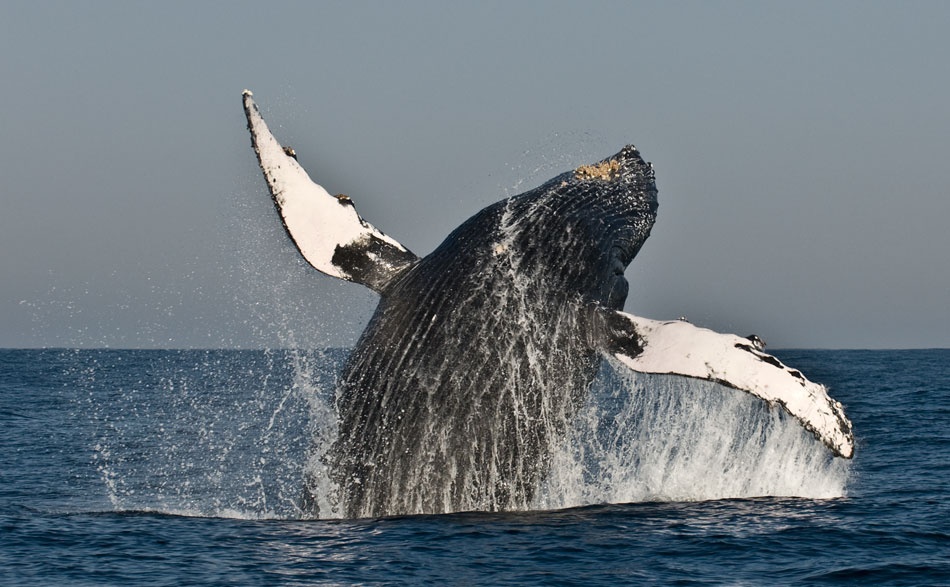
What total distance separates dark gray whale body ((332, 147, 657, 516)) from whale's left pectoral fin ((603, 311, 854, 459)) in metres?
0.47

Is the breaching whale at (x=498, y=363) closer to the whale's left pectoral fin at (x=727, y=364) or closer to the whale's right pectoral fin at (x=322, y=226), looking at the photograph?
the whale's left pectoral fin at (x=727, y=364)

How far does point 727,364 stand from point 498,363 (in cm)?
233

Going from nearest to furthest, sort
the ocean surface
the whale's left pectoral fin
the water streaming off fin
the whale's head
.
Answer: the ocean surface
the whale's left pectoral fin
the whale's head
the water streaming off fin

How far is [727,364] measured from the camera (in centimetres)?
1230

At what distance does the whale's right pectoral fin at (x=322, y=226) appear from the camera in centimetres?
1364

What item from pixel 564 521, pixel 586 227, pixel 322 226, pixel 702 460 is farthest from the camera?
pixel 702 460

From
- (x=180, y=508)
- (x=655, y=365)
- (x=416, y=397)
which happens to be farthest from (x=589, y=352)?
(x=180, y=508)

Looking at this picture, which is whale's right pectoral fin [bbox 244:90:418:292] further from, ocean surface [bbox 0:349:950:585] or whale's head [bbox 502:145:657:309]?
whale's head [bbox 502:145:657:309]

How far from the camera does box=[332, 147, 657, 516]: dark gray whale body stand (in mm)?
12492

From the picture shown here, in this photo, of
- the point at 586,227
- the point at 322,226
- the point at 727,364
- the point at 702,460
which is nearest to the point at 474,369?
the point at 586,227

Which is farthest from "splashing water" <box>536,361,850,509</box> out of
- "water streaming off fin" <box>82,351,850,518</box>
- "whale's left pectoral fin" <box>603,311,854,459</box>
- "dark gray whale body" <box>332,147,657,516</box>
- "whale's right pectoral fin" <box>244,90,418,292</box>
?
"whale's right pectoral fin" <box>244,90,418,292</box>

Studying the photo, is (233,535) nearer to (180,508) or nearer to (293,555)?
(293,555)

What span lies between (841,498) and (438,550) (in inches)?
261

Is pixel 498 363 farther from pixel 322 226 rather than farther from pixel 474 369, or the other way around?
pixel 322 226
